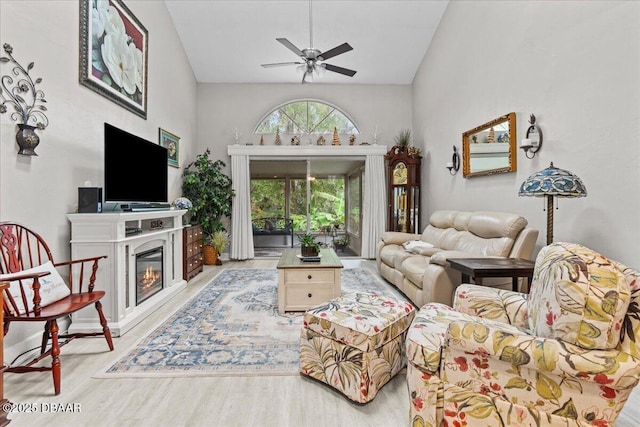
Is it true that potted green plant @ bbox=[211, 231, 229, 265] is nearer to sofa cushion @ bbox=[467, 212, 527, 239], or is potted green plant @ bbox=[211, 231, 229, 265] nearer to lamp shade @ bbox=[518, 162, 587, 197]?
sofa cushion @ bbox=[467, 212, 527, 239]

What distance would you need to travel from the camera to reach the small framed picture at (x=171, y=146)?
473 centimetres

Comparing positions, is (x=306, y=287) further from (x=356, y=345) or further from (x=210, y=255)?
(x=210, y=255)

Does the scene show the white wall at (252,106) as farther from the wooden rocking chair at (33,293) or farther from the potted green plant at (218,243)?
the wooden rocking chair at (33,293)

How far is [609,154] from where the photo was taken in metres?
2.26

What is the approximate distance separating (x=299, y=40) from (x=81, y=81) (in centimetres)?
339

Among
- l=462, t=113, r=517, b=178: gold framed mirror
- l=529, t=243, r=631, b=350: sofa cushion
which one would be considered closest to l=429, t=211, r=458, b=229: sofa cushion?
l=462, t=113, r=517, b=178: gold framed mirror

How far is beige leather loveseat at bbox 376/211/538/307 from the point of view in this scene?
2.81 m

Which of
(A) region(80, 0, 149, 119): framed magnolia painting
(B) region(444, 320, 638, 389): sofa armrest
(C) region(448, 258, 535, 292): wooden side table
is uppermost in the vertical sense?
(A) region(80, 0, 149, 119): framed magnolia painting

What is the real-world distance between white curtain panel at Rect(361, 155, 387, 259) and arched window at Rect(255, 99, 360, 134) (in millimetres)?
829

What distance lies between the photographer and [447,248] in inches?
152

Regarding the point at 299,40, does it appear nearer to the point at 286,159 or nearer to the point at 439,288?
the point at 286,159

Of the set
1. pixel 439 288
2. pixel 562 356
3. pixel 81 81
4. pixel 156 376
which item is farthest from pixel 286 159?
pixel 562 356

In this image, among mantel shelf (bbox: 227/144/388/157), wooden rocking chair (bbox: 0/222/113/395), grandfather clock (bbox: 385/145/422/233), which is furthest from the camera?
mantel shelf (bbox: 227/144/388/157)

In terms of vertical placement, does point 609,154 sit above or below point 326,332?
above
